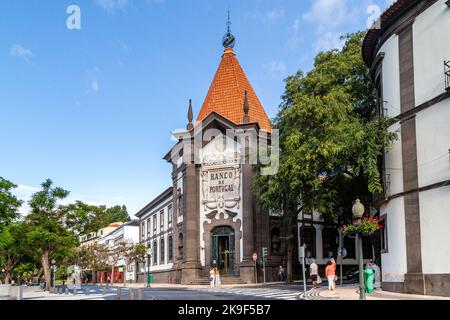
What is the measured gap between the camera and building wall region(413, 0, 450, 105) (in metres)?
22.3

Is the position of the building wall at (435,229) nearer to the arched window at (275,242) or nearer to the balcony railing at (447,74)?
the balcony railing at (447,74)

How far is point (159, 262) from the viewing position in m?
56.3

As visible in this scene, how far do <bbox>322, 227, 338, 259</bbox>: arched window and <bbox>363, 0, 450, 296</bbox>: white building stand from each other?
21632 mm

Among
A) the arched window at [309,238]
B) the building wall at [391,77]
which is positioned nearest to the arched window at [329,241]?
the arched window at [309,238]

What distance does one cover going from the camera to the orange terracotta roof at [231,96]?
46750 millimetres

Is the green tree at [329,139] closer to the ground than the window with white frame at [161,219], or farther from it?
farther from it

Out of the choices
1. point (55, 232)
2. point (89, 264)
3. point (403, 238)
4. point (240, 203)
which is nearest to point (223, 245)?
point (240, 203)

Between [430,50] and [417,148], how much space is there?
3969 mm

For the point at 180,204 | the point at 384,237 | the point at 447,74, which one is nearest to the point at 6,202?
the point at 180,204

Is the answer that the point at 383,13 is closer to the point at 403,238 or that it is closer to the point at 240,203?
the point at 403,238

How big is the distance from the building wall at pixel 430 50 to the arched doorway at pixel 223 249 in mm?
22959

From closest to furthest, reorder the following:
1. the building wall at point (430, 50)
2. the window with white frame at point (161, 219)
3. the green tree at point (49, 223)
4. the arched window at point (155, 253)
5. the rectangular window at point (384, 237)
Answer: the building wall at point (430, 50) → the rectangular window at point (384, 237) → the green tree at point (49, 223) → the window with white frame at point (161, 219) → the arched window at point (155, 253)

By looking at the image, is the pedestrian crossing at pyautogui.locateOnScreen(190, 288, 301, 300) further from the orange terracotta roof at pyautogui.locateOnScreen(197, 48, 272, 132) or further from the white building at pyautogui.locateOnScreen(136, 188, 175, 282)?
the white building at pyautogui.locateOnScreen(136, 188, 175, 282)
